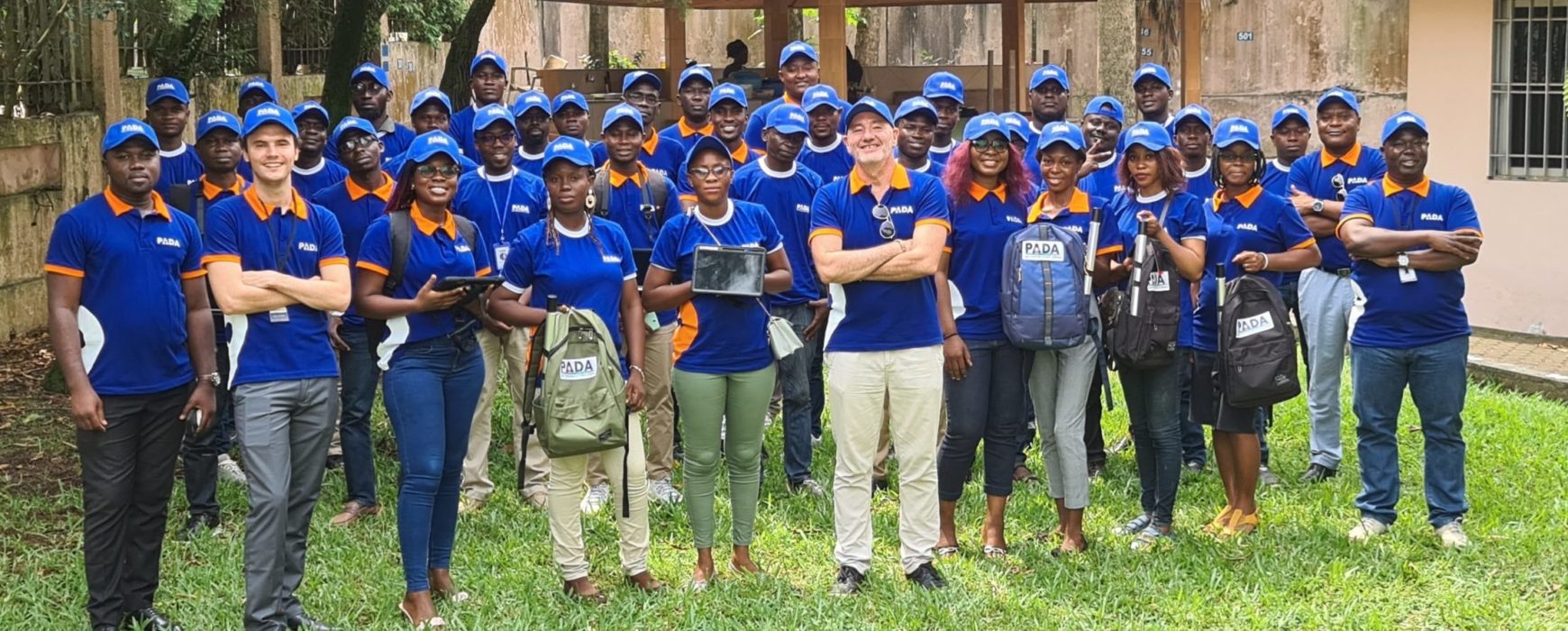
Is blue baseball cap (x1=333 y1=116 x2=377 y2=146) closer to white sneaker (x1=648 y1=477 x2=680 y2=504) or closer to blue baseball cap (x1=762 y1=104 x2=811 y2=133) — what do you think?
blue baseball cap (x1=762 y1=104 x2=811 y2=133)

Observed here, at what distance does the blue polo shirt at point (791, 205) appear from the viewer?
26.6 feet

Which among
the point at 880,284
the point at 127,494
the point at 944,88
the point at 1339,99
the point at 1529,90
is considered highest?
the point at 1529,90

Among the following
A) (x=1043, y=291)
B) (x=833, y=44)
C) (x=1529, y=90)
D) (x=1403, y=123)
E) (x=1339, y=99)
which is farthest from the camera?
(x=1529, y=90)

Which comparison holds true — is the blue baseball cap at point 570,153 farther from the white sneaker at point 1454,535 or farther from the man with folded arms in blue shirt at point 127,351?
the white sneaker at point 1454,535

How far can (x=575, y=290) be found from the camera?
6.43 metres

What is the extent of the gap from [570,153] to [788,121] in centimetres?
172

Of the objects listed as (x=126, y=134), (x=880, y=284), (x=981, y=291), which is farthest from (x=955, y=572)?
(x=126, y=134)

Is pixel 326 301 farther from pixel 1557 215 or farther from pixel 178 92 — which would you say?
pixel 1557 215

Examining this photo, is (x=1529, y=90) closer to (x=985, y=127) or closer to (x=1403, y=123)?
(x=1403, y=123)

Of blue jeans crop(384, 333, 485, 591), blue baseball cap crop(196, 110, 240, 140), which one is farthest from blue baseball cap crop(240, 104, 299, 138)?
blue baseball cap crop(196, 110, 240, 140)

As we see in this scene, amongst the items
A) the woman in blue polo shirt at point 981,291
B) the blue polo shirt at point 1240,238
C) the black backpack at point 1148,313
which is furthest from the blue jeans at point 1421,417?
the woman in blue polo shirt at point 981,291

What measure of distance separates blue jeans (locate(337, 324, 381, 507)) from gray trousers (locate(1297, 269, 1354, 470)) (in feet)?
15.7

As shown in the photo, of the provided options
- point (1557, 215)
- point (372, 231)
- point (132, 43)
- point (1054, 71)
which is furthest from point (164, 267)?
point (1557, 215)

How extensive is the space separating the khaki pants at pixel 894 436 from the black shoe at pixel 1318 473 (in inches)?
114
